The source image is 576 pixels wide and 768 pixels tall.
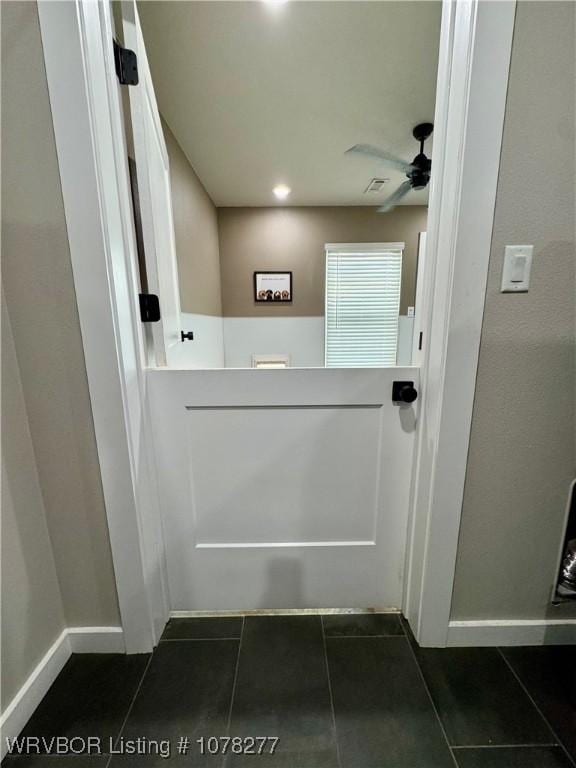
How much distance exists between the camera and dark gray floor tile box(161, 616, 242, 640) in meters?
1.14

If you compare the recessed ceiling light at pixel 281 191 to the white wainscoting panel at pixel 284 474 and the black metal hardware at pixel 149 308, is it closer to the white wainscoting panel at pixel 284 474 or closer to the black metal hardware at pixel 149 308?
the black metal hardware at pixel 149 308

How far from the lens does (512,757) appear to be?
811mm

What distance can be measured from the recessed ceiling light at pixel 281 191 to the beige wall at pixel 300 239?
0.36 meters

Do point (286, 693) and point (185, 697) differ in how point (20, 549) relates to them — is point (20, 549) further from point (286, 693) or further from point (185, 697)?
point (286, 693)

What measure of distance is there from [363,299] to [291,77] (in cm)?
255

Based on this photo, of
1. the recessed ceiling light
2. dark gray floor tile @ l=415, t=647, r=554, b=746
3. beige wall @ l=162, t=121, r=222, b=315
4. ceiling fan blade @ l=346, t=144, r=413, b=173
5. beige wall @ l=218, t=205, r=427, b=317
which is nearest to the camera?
dark gray floor tile @ l=415, t=647, r=554, b=746

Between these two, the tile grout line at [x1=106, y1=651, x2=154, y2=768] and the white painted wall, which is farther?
the white painted wall

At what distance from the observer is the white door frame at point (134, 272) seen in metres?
0.75

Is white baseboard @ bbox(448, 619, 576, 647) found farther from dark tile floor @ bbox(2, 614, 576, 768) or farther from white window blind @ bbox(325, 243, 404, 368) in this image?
white window blind @ bbox(325, 243, 404, 368)

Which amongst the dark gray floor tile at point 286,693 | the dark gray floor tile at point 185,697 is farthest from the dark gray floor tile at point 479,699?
the dark gray floor tile at point 185,697

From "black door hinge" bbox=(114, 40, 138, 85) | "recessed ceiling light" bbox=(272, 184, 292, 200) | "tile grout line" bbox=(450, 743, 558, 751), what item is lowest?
"tile grout line" bbox=(450, 743, 558, 751)

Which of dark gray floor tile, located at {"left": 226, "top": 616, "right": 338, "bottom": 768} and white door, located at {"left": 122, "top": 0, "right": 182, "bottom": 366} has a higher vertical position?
white door, located at {"left": 122, "top": 0, "right": 182, "bottom": 366}

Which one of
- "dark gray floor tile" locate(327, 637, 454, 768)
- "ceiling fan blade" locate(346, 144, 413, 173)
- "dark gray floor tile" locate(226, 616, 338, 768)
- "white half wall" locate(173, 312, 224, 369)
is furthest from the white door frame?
"ceiling fan blade" locate(346, 144, 413, 173)

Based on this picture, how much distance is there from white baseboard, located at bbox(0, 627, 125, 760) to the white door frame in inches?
2.9
